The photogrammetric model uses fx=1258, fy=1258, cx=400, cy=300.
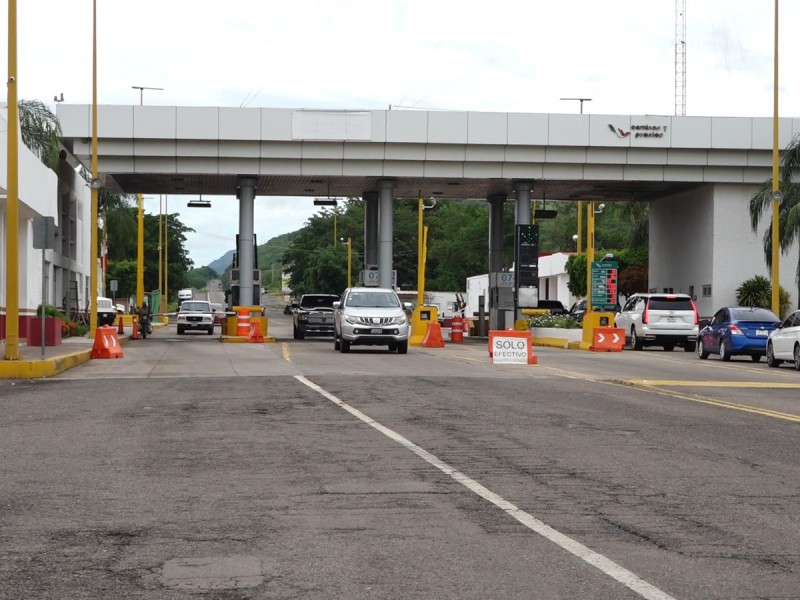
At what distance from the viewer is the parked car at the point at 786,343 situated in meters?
29.7

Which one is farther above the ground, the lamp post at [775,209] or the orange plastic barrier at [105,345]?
the lamp post at [775,209]

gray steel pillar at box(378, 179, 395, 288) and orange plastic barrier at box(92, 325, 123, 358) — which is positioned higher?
gray steel pillar at box(378, 179, 395, 288)

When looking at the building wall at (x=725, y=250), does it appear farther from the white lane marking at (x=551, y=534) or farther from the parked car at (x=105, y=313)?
the white lane marking at (x=551, y=534)

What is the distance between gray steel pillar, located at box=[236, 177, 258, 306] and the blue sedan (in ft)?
68.2

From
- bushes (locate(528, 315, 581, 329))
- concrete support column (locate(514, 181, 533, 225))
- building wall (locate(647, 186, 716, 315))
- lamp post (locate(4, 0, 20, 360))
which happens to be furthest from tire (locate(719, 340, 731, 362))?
lamp post (locate(4, 0, 20, 360))

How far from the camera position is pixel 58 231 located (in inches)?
1984

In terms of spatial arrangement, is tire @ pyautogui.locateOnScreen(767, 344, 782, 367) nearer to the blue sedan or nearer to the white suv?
the blue sedan

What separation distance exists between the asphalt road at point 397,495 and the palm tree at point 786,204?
26168mm

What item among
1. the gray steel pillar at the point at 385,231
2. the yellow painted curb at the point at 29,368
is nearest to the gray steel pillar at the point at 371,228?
the gray steel pillar at the point at 385,231

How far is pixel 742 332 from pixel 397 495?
26.6 metres

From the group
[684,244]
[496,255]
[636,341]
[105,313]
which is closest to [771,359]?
[636,341]

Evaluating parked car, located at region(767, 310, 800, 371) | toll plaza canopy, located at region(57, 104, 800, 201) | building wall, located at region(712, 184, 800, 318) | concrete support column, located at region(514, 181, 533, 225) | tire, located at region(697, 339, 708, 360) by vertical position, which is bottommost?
tire, located at region(697, 339, 708, 360)

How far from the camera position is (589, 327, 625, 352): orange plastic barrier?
4056cm

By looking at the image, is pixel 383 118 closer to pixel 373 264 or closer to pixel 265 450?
Result: pixel 373 264
